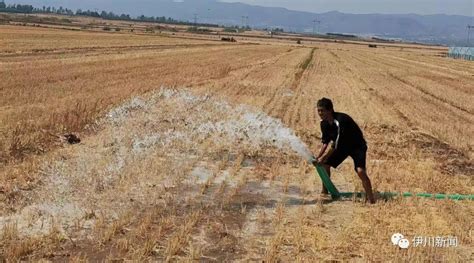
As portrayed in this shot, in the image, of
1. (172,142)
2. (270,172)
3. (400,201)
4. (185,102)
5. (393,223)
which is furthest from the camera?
(185,102)

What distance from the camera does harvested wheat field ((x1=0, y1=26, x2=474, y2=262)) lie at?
20.4ft

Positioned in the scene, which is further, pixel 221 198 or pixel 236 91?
pixel 236 91

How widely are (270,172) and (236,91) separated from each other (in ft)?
40.1

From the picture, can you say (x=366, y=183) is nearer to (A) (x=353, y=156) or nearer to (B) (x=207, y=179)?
(A) (x=353, y=156)

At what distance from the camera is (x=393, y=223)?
7105 mm

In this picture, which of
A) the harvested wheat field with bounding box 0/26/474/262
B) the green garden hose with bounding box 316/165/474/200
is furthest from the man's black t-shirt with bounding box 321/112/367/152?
the harvested wheat field with bounding box 0/26/474/262

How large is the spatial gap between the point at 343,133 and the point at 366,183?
774 mm

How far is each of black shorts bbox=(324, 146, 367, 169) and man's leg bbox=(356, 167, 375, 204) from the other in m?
0.07

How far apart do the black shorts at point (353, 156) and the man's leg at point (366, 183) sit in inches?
2.7

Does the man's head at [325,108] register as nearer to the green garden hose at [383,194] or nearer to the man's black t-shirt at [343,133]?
the man's black t-shirt at [343,133]

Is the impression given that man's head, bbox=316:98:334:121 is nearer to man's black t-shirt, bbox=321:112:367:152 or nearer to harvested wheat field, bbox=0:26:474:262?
man's black t-shirt, bbox=321:112:367:152

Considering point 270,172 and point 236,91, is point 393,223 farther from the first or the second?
point 236,91

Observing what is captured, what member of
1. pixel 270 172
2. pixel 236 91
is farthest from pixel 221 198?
pixel 236 91

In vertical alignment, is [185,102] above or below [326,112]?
below
